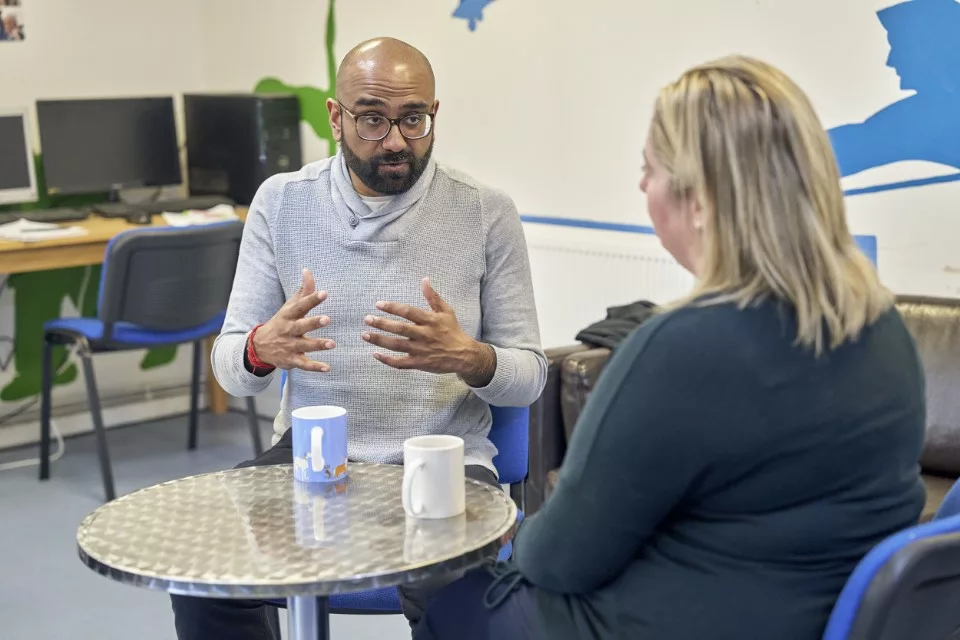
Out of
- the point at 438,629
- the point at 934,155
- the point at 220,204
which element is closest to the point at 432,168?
the point at 438,629

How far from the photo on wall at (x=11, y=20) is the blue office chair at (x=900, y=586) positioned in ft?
13.4

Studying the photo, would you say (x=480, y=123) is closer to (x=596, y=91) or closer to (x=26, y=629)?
(x=596, y=91)

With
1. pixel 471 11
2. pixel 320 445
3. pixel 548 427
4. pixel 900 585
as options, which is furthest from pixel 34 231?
pixel 900 585

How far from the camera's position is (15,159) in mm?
4395

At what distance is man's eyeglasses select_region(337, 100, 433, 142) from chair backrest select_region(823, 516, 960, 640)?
1.23 metres

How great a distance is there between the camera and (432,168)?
224 centimetres

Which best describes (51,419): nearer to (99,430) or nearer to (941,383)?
(99,430)

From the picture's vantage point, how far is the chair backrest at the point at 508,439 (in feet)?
7.23

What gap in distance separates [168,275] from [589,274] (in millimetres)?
1363

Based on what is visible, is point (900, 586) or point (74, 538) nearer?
point (900, 586)

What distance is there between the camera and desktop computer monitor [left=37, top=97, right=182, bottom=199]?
177 inches

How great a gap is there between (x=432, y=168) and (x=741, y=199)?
1.05m

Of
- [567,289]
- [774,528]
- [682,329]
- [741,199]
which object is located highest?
[741,199]

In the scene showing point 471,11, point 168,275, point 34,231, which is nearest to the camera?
point 168,275
